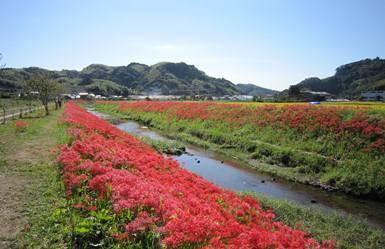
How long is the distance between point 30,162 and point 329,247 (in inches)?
507

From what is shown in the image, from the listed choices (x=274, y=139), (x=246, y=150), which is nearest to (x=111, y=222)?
(x=246, y=150)

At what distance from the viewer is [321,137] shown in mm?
22969

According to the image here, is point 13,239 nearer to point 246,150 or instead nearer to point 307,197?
point 307,197

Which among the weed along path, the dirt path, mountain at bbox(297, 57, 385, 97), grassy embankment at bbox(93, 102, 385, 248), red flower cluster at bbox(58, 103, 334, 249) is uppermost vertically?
mountain at bbox(297, 57, 385, 97)

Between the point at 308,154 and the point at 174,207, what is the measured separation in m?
16.3

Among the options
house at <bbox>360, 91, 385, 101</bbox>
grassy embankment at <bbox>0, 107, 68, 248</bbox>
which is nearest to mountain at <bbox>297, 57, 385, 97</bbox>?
house at <bbox>360, 91, 385, 101</bbox>

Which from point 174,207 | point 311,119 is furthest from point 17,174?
point 311,119

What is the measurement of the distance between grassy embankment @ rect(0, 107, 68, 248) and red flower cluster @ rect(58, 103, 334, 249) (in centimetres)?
75

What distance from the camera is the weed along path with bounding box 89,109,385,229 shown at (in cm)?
1380

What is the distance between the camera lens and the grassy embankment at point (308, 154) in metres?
16.6

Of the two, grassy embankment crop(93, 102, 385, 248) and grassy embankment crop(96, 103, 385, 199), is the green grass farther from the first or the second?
grassy embankment crop(96, 103, 385, 199)

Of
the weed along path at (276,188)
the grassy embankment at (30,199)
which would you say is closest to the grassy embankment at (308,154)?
the weed along path at (276,188)

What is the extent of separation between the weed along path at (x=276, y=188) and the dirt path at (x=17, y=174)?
9716mm

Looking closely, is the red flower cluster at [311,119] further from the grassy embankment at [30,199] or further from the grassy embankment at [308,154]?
the grassy embankment at [30,199]
